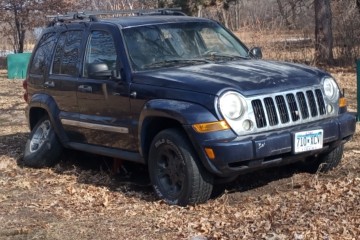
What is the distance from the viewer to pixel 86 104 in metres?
7.66

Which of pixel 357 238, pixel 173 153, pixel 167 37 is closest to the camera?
pixel 357 238

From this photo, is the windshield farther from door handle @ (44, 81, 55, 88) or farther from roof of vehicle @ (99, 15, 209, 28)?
door handle @ (44, 81, 55, 88)

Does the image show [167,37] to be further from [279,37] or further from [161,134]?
[279,37]

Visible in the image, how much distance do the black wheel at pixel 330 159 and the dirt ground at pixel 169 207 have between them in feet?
0.29

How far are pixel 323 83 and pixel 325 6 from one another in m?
18.3

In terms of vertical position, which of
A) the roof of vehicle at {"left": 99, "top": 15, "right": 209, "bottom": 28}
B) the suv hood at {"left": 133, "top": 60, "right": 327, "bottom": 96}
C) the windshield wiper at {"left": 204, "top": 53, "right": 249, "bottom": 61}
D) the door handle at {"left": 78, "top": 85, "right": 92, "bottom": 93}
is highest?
the roof of vehicle at {"left": 99, "top": 15, "right": 209, "bottom": 28}

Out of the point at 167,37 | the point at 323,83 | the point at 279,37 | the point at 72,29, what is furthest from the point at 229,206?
the point at 279,37

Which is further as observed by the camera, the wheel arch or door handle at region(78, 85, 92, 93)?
door handle at region(78, 85, 92, 93)

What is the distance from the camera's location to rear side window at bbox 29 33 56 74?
871cm

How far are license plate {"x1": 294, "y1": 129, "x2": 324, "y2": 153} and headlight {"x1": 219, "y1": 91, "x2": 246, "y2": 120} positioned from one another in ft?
1.91

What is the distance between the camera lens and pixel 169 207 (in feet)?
21.1

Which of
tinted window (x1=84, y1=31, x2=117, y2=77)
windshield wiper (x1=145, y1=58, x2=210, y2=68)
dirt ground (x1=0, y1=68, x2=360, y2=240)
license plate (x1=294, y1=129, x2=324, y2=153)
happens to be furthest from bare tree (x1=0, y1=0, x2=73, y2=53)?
license plate (x1=294, y1=129, x2=324, y2=153)

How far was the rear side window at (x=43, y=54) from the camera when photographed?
28.6 ft

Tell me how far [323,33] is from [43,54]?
16.6 metres
